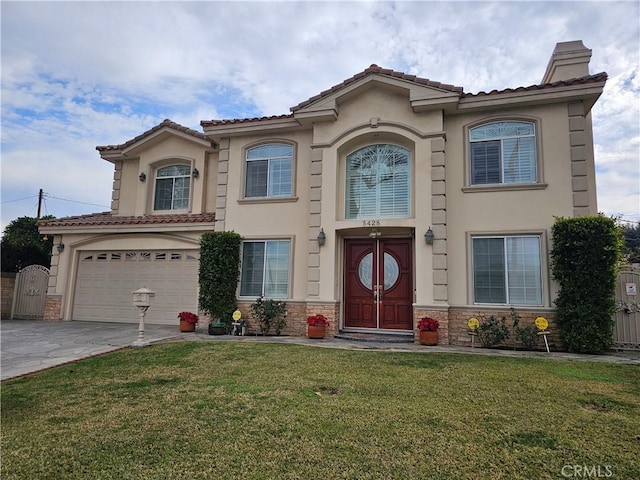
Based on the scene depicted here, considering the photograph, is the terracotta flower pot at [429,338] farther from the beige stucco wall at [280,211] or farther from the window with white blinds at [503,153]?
the window with white blinds at [503,153]

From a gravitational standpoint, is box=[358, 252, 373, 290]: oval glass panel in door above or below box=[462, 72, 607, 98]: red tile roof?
below

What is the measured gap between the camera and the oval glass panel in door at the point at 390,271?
1112 centimetres

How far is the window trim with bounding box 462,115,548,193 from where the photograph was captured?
991 centimetres

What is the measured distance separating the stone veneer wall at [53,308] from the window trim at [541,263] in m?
14.0

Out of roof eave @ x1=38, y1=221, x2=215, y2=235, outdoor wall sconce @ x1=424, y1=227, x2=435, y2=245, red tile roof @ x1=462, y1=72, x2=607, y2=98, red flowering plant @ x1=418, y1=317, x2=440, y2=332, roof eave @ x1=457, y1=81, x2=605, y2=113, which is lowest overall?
red flowering plant @ x1=418, y1=317, x2=440, y2=332

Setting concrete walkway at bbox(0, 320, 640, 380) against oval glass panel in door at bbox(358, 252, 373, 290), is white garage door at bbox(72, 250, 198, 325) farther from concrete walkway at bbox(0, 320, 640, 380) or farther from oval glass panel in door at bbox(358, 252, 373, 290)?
oval glass panel in door at bbox(358, 252, 373, 290)

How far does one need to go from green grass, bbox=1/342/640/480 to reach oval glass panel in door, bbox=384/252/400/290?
168 inches

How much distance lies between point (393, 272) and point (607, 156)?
27.1 feet

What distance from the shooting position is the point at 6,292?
14969 millimetres

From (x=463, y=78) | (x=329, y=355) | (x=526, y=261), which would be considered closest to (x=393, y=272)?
(x=526, y=261)

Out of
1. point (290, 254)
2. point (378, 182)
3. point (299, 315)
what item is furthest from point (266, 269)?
point (378, 182)

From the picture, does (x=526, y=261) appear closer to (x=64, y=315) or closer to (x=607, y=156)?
(x=607, y=156)

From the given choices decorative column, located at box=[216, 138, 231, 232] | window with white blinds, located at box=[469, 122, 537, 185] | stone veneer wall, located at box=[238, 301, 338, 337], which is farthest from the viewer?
decorative column, located at box=[216, 138, 231, 232]

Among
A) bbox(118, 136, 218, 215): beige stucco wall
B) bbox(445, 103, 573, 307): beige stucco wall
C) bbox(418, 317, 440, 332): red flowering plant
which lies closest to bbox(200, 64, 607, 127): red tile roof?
bbox(445, 103, 573, 307): beige stucco wall
